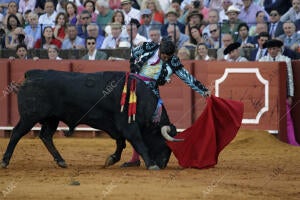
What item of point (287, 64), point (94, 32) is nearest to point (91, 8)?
point (94, 32)

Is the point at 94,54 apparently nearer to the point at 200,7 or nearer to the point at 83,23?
the point at 83,23

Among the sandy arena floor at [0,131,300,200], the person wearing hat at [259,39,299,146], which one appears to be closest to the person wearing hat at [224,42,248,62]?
the person wearing hat at [259,39,299,146]

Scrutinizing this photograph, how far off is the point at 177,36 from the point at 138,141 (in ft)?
18.0

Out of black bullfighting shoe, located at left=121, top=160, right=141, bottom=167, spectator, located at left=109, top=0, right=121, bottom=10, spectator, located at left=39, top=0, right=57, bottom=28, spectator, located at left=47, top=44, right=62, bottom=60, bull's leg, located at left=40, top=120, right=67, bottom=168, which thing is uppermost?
spectator, located at left=109, top=0, right=121, bottom=10

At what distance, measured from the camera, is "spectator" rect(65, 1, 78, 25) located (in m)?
17.1

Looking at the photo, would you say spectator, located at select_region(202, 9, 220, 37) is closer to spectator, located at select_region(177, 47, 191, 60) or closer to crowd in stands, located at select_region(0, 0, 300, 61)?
crowd in stands, located at select_region(0, 0, 300, 61)

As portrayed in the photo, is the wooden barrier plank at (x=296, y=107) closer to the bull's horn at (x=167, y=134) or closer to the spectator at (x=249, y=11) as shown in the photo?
the spectator at (x=249, y=11)

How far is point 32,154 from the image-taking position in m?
12.7

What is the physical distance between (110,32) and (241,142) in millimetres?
3405

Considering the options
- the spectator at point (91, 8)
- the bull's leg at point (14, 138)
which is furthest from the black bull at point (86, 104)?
the spectator at point (91, 8)

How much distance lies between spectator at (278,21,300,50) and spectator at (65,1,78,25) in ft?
13.5

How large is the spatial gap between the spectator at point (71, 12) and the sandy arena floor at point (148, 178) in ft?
12.7

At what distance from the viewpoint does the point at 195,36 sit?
15.6 meters

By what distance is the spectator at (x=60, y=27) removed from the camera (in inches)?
658
